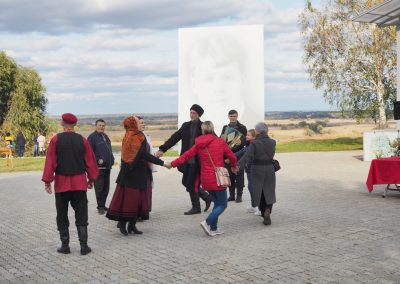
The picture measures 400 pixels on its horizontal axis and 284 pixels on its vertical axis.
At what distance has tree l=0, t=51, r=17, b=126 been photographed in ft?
146

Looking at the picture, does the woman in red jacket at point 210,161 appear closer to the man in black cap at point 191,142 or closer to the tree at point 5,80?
the man in black cap at point 191,142

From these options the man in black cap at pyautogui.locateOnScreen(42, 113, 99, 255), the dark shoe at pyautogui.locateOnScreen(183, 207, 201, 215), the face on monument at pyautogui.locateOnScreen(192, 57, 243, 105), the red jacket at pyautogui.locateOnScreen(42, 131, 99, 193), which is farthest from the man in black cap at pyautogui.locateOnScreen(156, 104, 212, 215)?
the face on monument at pyautogui.locateOnScreen(192, 57, 243, 105)

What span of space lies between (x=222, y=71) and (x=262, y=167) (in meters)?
18.3

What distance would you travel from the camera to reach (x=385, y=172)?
12.3 m

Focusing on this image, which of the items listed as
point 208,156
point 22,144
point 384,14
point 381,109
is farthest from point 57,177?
point 381,109

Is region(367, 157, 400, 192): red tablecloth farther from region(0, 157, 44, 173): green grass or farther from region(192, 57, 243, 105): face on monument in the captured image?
region(192, 57, 243, 105): face on monument

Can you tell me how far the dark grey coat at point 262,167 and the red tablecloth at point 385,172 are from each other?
3.98m

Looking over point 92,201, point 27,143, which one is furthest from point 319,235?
point 27,143

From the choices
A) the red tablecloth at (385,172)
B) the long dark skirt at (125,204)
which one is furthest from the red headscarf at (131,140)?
the red tablecloth at (385,172)

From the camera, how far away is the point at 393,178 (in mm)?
12117

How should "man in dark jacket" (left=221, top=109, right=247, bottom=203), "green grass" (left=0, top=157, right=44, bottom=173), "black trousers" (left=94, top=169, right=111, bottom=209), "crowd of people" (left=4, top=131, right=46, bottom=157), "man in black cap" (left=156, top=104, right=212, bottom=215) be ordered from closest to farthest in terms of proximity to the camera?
"man in black cap" (left=156, top=104, right=212, bottom=215), "black trousers" (left=94, top=169, right=111, bottom=209), "man in dark jacket" (left=221, top=109, right=247, bottom=203), "green grass" (left=0, top=157, right=44, bottom=173), "crowd of people" (left=4, top=131, right=46, bottom=157)

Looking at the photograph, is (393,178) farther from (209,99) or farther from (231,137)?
(209,99)

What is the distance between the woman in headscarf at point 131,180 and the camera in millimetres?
8367

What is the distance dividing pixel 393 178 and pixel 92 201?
658cm
